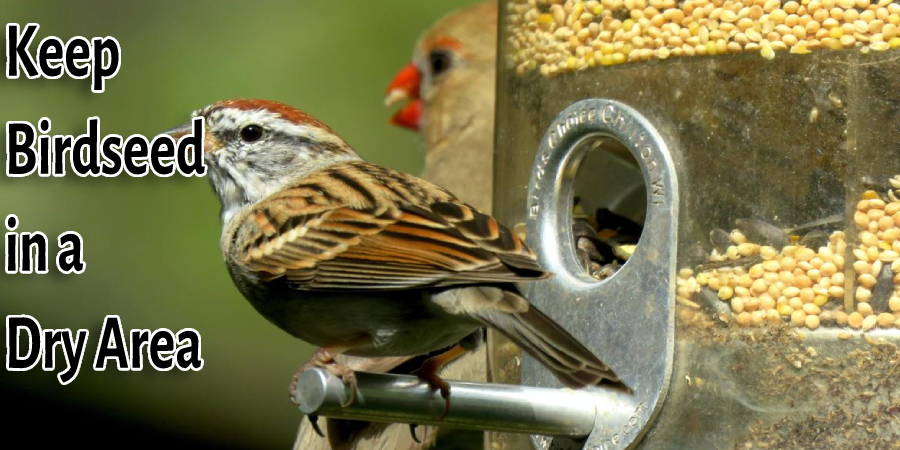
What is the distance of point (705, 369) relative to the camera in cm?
298

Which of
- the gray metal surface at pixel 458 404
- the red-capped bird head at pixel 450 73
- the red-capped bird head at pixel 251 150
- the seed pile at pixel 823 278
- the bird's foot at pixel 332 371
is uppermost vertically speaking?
the red-capped bird head at pixel 450 73

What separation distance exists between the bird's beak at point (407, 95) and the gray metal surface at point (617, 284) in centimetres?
295

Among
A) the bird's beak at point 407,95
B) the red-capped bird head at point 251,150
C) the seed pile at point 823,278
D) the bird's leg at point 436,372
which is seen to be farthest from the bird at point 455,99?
the seed pile at point 823,278

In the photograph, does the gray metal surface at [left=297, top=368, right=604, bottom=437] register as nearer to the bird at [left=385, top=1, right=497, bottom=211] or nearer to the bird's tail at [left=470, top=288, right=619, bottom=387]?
the bird's tail at [left=470, top=288, right=619, bottom=387]

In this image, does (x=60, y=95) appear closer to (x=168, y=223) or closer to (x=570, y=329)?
(x=168, y=223)

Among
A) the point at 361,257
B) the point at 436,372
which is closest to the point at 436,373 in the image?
the point at 436,372

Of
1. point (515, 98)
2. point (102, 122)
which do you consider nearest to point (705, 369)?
point (515, 98)

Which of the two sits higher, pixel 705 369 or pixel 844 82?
pixel 844 82

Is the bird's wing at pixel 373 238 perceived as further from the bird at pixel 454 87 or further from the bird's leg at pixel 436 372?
the bird at pixel 454 87

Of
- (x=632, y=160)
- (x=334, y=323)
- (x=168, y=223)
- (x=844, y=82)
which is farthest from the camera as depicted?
(x=168, y=223)

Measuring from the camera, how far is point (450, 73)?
239 inches

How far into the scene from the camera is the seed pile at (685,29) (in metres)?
2.89

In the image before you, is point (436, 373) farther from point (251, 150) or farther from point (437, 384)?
point (251, 150)

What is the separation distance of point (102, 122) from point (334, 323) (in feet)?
10.9
